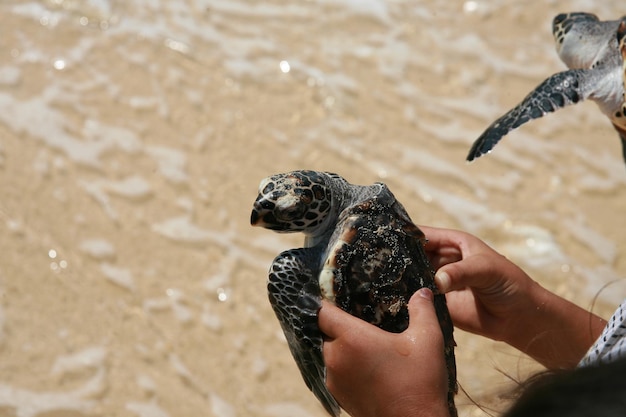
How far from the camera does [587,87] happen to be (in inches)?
67.7

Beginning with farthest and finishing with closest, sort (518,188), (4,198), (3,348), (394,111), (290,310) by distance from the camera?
(394,111), (518,188), (4,198), (3,348), (290,310)

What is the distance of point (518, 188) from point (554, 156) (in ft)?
0.70

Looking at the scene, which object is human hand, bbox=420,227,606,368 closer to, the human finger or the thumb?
the human finger

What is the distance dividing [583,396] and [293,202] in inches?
26.1

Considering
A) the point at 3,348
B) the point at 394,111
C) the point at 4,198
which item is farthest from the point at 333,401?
the point at 394,111

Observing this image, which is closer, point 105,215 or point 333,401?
point 333,401

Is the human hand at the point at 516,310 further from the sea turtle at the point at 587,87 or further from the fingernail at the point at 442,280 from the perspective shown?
the sea turtle at the point at 587,87

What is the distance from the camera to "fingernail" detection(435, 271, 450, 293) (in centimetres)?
108

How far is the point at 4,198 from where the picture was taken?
2.02 metres

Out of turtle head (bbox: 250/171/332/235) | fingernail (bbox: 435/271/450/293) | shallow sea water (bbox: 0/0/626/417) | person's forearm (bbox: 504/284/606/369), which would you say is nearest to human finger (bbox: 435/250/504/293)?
fingernail (bbox: 435/271/450/293)

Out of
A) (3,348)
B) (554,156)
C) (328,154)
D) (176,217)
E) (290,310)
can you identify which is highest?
(290,310)

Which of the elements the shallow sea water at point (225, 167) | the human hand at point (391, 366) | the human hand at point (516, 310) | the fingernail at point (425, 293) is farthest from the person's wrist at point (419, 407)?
the shallow sea water at point (225, 167)

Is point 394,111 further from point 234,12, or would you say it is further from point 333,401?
point 333,401

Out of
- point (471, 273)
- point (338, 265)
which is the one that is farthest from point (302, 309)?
point (471, 273)
